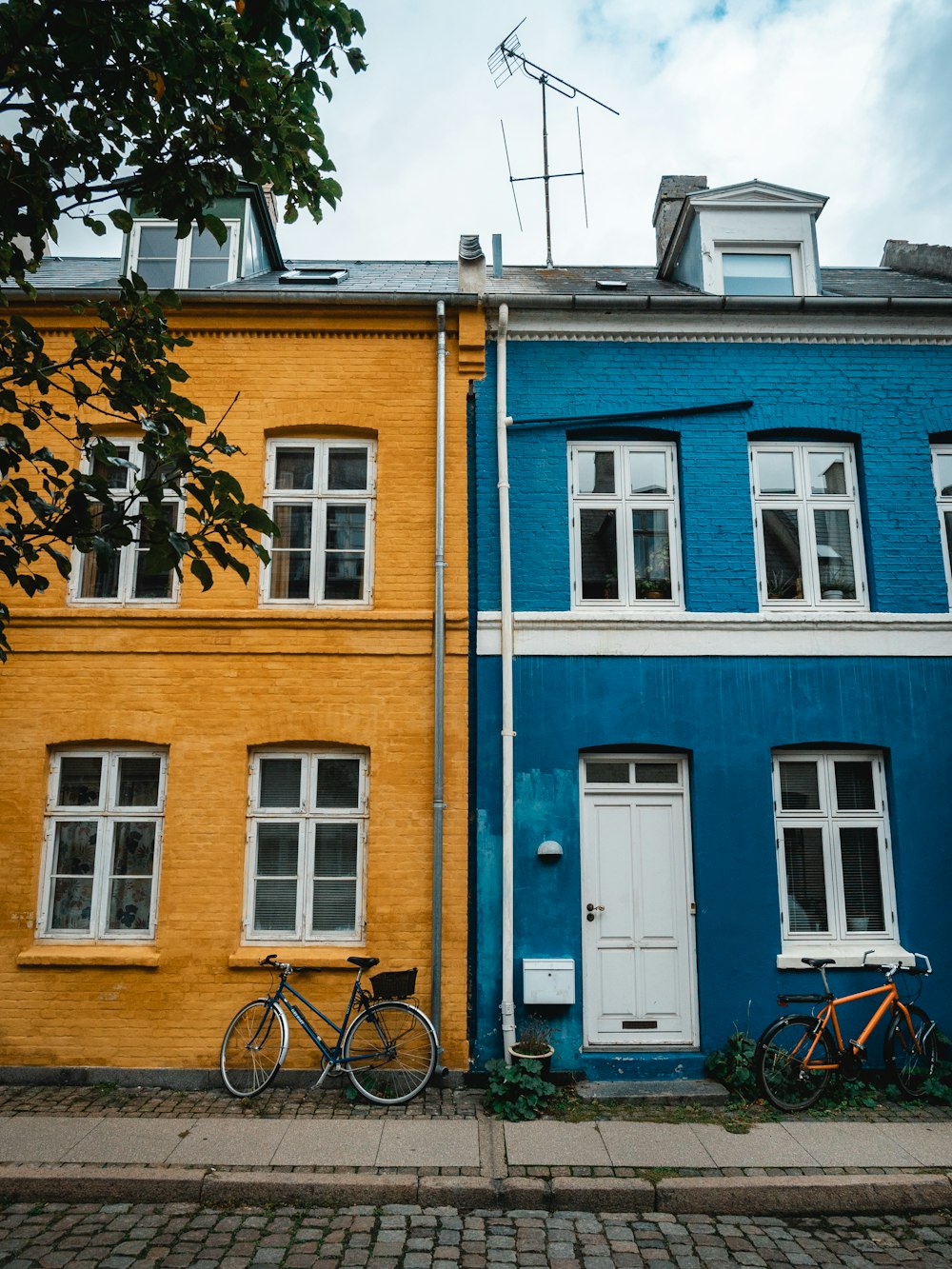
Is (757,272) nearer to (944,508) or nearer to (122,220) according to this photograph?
(944,508)

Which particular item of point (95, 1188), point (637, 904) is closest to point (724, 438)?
point (637, 904)

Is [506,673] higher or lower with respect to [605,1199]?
higher

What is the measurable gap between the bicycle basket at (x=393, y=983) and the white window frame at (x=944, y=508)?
6.34m

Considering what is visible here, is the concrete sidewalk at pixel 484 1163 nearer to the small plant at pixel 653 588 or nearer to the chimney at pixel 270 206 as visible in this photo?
the small plant at pixel 653 588

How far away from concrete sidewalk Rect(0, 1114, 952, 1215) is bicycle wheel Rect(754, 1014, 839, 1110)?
0.34 m

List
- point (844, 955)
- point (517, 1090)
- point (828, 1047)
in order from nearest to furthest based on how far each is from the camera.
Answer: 1. point (517, 1090)
2. point (828, 1047)
3. point (844, 955)

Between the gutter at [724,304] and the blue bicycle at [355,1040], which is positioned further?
the gutter at [724,304]

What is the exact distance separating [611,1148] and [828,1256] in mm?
1595

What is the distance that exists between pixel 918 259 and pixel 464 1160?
1136 cm

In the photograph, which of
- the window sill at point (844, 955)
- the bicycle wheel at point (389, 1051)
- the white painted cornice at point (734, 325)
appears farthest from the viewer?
the white painted cornice at point (734, 325)

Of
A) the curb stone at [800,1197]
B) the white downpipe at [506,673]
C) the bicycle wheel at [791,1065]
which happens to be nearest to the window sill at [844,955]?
the bicycle wheel at [791,1065]

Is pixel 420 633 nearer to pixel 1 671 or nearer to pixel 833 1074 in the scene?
pixel 1 671

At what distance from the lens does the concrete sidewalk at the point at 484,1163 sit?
5793 millimetres

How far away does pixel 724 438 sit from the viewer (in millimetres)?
8945
